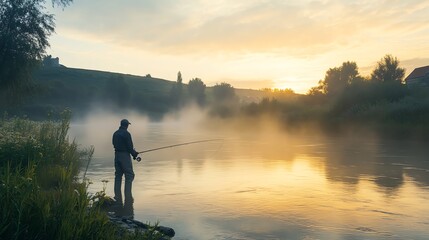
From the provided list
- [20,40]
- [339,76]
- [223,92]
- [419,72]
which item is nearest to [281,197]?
[20,40]

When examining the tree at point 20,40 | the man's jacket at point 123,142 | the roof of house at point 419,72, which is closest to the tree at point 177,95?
the roof of house at point 419,72

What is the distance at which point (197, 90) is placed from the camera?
14425 centimetres

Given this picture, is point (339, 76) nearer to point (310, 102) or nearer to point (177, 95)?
point (310, 102)

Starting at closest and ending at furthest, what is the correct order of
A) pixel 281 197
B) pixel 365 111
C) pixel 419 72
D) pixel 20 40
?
pixel 281 197
pixel 20 40
pixel 365 111
pixel 419 72

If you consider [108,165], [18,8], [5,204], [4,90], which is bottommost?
[108,165]

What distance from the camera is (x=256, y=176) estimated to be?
59.4 feet

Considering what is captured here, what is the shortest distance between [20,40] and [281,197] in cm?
2025

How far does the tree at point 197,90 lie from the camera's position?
14312cm

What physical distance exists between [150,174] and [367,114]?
32412mm

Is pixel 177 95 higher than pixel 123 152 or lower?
higher

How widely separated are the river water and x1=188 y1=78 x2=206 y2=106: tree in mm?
119291

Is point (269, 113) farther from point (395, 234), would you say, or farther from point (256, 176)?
point (395, 234)

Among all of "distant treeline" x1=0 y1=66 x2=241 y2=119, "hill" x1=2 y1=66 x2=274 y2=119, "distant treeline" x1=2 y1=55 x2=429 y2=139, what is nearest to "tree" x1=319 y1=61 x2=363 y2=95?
"distant treeline" x1=2 y1=55 x2=429 y2=139

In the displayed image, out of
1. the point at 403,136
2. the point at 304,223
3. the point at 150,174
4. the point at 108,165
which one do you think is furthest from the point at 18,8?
the point at 403,136
